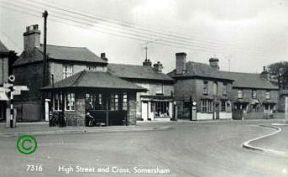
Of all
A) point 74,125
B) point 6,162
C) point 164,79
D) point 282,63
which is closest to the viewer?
point 6,162

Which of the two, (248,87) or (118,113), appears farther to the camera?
(248,87)

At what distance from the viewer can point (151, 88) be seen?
54.0 meters

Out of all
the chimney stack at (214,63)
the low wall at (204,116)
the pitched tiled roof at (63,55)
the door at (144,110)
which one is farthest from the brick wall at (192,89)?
the pitched tiled roof at (63,55)

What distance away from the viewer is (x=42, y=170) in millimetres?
10797

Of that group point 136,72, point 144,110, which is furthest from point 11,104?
point 136,72

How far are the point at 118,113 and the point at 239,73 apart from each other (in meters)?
43.1

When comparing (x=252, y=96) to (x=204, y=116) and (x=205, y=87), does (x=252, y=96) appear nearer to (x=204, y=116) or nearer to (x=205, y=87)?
(x=205, y=87)

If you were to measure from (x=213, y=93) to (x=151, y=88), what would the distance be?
33.6ft

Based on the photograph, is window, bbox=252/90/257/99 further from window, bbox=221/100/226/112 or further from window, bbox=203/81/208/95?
window, bbox=203/81/208/95

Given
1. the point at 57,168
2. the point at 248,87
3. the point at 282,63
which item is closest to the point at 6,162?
the point at 57,168

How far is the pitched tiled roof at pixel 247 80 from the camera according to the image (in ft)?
228

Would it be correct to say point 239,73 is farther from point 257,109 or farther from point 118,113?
point 118,113

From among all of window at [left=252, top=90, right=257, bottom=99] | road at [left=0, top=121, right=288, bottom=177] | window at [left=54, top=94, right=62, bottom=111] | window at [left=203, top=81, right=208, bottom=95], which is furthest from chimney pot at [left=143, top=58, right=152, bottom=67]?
road at [left=0, top=121, right=288, bottom=177]

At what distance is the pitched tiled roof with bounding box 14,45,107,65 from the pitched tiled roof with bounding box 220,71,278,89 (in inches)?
1025
